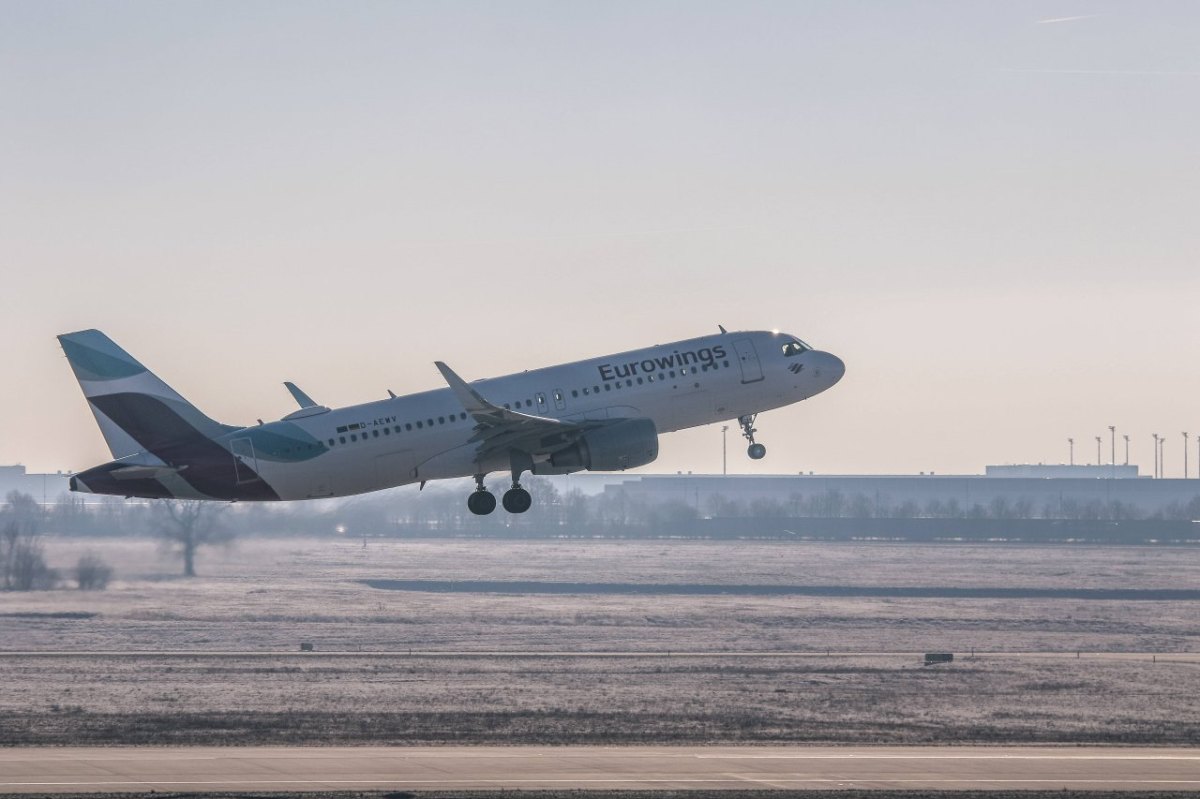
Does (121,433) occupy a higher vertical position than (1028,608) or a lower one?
higher

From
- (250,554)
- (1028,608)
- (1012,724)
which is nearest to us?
(1012,724)

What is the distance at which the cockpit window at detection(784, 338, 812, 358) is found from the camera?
3227 inches

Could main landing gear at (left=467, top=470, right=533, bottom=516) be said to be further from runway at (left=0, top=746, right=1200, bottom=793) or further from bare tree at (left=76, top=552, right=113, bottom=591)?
bare tree at (left=76, top=552, right=113, bottom=591)

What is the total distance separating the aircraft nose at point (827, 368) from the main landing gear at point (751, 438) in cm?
400

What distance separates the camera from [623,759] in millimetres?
99500

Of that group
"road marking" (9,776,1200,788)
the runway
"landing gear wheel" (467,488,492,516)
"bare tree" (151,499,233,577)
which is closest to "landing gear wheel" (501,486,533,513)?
"landing gear wheel" (467,488,492,516)

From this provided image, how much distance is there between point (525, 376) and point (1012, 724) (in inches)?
2057

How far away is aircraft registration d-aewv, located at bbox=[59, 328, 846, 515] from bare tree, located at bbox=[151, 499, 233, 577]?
339 ft

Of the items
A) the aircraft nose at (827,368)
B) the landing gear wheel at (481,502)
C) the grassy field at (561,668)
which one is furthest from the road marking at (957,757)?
the landing gear wheel at (481,502)

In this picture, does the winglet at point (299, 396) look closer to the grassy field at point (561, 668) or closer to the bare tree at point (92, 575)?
the grassy field at point (561, 668)

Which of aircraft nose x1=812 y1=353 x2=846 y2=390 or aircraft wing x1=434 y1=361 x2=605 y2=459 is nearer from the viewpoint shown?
aircraft wing x1=434 y1=361 x2=605 y2=459

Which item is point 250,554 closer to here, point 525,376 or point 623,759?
point 623,759

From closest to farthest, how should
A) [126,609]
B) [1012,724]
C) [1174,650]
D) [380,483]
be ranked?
[380,483] → [1012,724] → [1174,650] → [126,609]

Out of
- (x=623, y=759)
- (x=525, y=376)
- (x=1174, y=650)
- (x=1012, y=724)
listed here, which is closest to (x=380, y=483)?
(x=525, y=376)
